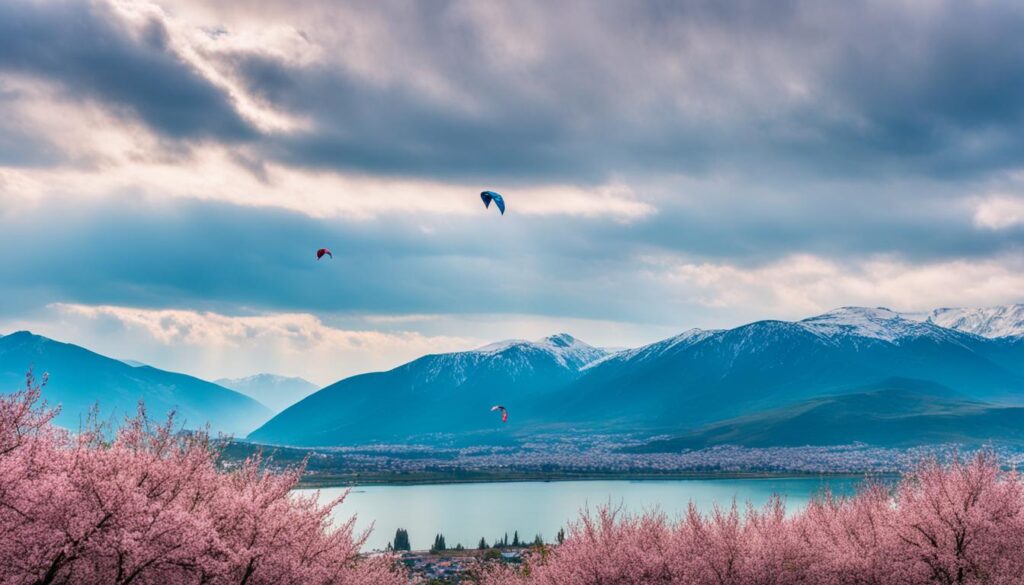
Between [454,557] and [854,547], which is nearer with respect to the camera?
[854,547]

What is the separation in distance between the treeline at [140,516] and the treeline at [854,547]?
15104 millimetres

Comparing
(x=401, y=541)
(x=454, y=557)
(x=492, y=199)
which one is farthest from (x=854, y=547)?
(x=401, y=541)

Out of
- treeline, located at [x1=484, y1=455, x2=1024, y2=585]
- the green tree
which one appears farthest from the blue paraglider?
the green tree

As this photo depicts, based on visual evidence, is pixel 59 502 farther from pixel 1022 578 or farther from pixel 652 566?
pixel 1022 578

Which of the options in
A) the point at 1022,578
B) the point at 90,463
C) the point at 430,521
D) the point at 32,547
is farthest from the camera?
the point at 430,521

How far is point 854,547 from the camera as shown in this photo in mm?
42500

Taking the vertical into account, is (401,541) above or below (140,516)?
below

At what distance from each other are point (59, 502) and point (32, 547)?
4.81 ft

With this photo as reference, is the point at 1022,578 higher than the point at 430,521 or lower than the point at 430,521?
higher

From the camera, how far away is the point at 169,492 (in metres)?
28.9

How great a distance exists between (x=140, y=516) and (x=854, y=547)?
3488 centimetres

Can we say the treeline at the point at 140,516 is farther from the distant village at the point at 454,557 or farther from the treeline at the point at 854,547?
the distant village at the point at 454,557

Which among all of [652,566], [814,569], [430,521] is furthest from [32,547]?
[430,521]

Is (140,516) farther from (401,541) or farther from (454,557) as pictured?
(401,541)
